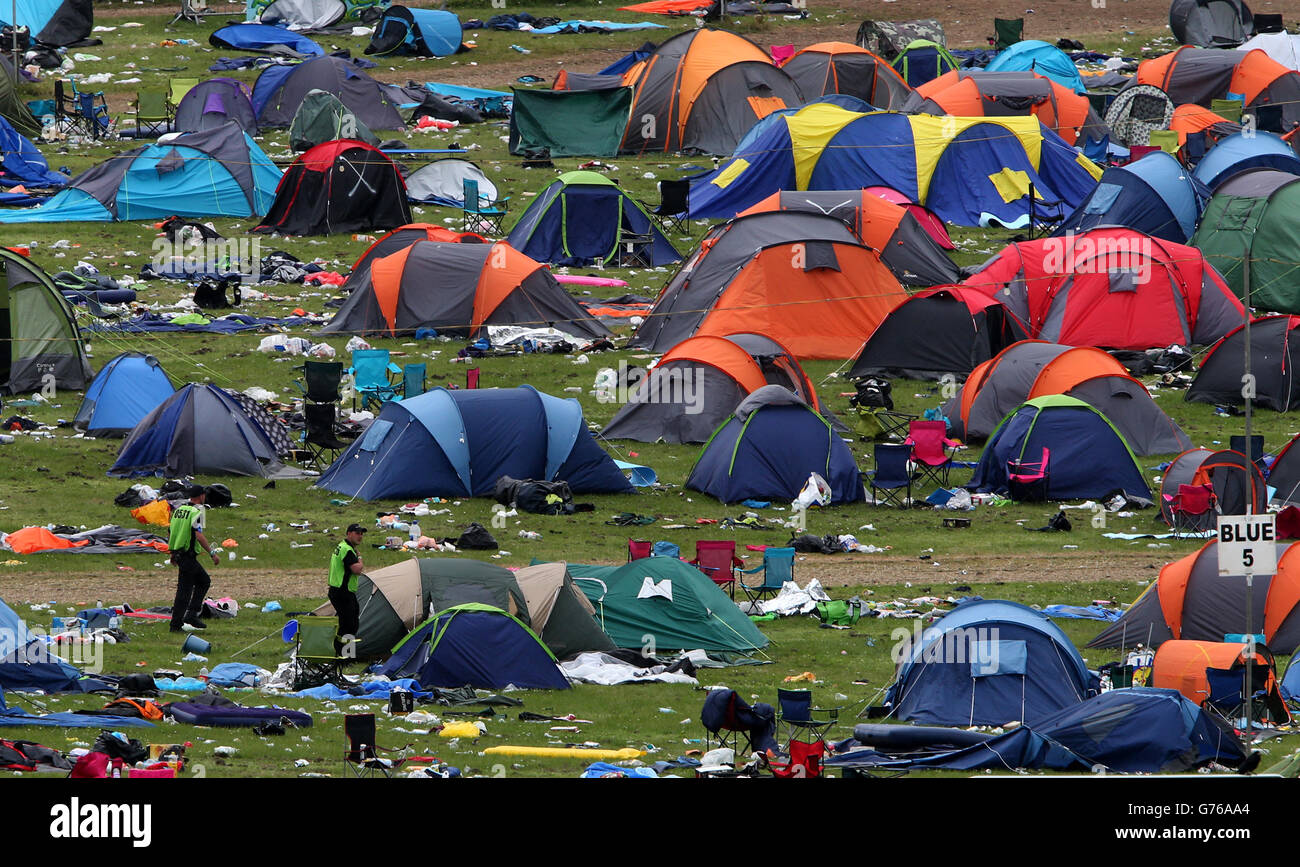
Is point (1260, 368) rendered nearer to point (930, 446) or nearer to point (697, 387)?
point (930, 446)

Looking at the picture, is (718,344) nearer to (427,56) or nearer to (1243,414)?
(1243,414)

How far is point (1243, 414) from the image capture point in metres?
32.2

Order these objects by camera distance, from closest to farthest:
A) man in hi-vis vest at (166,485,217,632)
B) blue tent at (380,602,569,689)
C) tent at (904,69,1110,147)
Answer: blue tent at (380,602,569,689) → man in hi-vis vest at (166,485,217,632) → tent at (904,69,1110,147)

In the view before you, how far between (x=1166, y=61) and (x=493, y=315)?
71.8 feet

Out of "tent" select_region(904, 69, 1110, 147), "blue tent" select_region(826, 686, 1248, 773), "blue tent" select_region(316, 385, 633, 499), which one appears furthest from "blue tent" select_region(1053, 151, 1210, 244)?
"blue tent" select_region(826, 686, 1248, 773)

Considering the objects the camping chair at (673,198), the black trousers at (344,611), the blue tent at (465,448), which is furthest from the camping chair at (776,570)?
the camping chair at (673,198)

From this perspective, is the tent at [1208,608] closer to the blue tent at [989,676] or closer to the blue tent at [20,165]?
the blue tent at [989,676]

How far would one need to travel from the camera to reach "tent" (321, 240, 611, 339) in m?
35.0

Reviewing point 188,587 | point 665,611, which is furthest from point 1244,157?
point 188,587

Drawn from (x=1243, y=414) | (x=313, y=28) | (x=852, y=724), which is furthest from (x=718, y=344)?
(x=313, y=28)

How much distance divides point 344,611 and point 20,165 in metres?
25.3

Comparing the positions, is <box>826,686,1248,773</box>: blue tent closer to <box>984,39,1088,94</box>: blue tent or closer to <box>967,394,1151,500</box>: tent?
<box>967,394,1151,500</box>: tent

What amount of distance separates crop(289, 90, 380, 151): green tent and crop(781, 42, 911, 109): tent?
1004cm

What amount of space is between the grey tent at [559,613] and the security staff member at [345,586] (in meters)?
1.80
